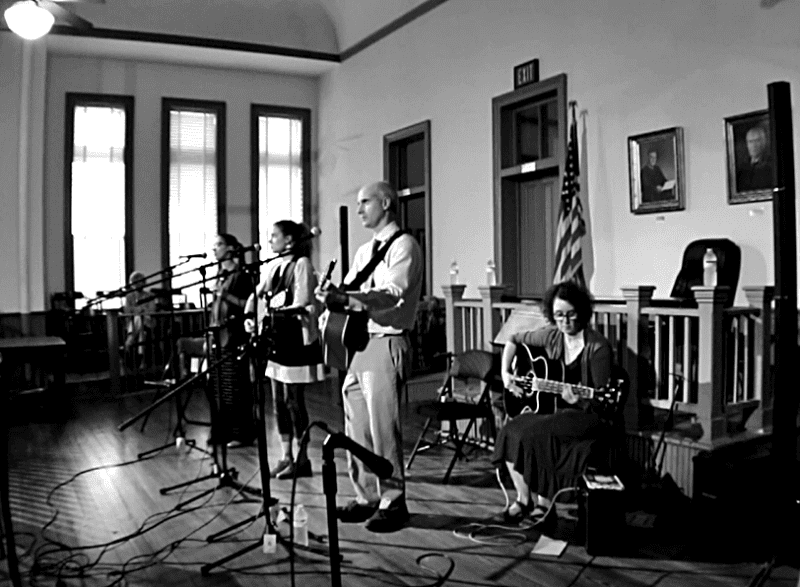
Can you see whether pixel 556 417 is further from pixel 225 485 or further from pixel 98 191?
pixel 98 191

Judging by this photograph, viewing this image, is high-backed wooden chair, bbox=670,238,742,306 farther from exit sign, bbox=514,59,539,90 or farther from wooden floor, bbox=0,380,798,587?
exit sign, bbox=514,59,539,90

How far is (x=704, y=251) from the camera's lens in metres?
5.78

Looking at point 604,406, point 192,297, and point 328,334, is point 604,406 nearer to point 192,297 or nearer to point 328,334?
point 328,334

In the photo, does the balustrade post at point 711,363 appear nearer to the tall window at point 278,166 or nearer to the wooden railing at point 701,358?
the wooden railing at point 701,358

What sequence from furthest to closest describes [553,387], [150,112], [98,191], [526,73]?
[150,112], [98,191], [526,73], [553,387]

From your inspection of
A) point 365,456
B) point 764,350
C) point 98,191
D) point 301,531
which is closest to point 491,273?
point 764,350

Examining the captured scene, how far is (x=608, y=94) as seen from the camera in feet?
22.2

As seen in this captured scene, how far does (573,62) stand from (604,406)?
14.2 ft

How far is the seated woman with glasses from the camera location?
12.3 ft

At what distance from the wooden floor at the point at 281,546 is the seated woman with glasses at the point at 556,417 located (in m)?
0.25

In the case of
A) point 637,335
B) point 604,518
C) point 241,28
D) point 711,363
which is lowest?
point 604,518

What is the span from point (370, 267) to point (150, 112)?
26.7 feet

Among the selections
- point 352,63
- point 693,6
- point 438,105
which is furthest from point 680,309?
point 352,63

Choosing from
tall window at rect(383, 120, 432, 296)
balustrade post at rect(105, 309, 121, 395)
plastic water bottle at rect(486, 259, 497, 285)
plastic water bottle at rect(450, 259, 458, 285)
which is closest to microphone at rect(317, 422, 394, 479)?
plastic water bottle at rect(486, 259, 497, 285)
